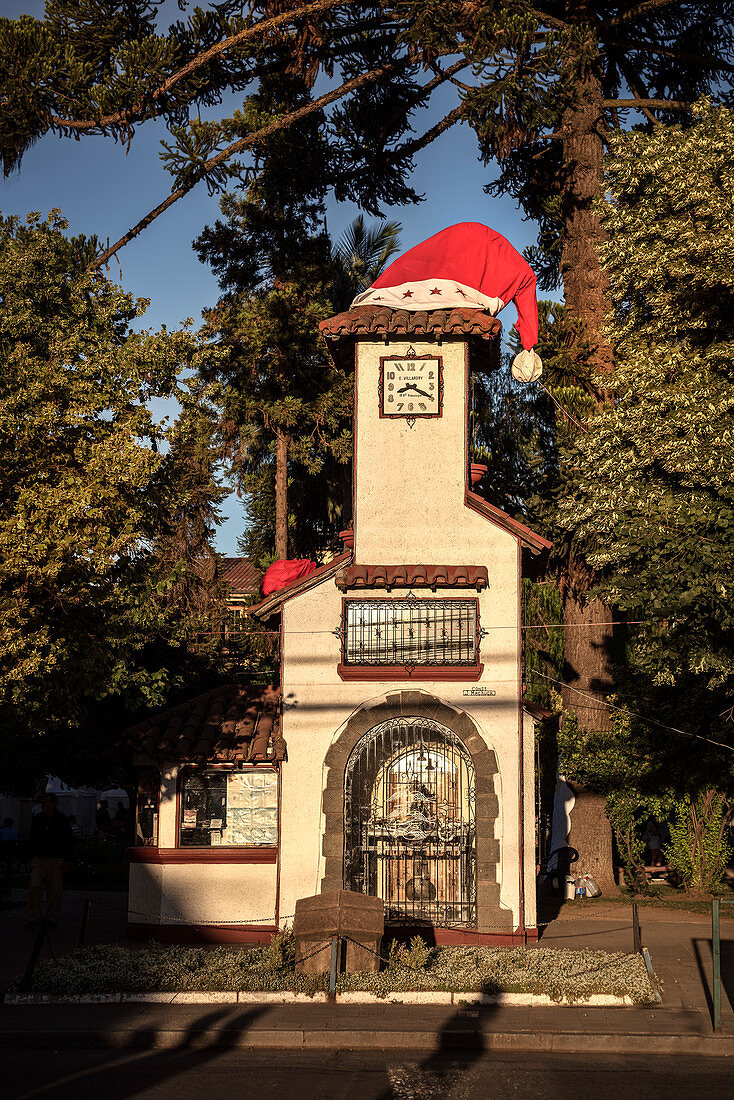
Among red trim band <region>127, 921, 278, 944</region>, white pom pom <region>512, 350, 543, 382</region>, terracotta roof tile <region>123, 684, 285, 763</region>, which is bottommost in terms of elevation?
red trim band <region>127, 921, 278, 944</region>

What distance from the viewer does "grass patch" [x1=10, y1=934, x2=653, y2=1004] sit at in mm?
12578

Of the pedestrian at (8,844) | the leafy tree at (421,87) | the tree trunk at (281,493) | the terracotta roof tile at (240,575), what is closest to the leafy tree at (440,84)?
the leafy tree at (421,87)

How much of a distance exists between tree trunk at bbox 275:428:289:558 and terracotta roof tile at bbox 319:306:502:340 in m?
10.7

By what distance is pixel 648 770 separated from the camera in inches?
901

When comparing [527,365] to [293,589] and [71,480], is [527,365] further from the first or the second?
[71,480]

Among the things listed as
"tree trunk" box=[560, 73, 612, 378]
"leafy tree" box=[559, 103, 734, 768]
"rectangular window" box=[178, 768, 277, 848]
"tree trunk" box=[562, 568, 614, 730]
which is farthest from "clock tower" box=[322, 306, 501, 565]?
"tree trunk" box=[560, 73, 612, 378]

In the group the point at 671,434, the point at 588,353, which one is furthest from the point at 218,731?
the point at 588,353

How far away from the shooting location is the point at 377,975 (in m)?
12.9

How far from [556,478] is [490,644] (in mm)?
8615

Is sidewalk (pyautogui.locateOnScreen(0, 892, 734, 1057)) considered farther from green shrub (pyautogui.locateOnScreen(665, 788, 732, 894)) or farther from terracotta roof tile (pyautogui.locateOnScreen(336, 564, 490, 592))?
green shrub (pyautogui.locateOnScreen(665, 788, 732, 894))

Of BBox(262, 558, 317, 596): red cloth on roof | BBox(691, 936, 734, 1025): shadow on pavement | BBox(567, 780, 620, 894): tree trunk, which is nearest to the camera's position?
BBox(691, 936, 734, 1025): shadow on pavement

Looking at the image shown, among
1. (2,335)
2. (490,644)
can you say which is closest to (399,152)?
(2,335)

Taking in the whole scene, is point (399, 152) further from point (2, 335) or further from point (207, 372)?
point (2, 335)

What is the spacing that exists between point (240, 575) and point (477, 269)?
34.5 m
